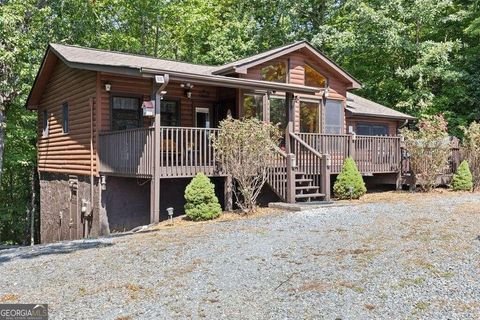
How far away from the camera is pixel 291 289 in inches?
207

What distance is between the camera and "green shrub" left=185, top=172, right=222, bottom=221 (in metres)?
10.5

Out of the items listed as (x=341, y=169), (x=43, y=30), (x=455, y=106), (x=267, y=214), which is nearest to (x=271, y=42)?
(x=455, y=106)

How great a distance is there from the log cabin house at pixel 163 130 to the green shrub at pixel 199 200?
589 millimetres

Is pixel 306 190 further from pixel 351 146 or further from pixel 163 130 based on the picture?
pixel 163 130

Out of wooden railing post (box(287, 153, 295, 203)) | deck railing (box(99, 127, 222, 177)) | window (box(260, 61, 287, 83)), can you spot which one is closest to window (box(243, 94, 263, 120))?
window (box(260, 61, 287, 83))

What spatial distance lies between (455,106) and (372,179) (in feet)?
34.6

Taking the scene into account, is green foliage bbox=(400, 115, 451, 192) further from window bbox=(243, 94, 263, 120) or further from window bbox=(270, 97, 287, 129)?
window bbox=(243, 94, 263, 120)

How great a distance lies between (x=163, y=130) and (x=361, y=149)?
629 centimetres

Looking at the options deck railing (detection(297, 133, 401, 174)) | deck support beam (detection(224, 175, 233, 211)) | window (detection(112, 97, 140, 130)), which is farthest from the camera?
deck railing (detection(297, 133, 401, 174))

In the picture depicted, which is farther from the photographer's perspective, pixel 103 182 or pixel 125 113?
pixel 125 113

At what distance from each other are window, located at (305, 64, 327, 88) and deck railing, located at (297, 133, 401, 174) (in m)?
2.85

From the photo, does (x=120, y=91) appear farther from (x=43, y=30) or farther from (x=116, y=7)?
(x=116, y=7)

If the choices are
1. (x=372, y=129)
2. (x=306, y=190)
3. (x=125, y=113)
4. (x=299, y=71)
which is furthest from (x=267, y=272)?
(x=372, y=129)

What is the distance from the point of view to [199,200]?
10570 mm
